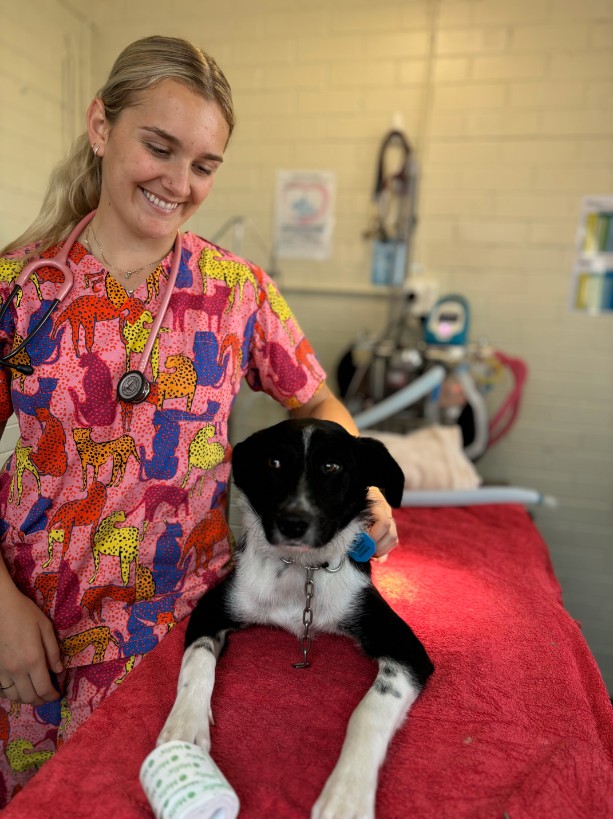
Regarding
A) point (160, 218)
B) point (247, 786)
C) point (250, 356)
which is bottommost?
point (247, 786)

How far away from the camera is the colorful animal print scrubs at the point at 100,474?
1.19 meters

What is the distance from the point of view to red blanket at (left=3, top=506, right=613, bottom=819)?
2.78 feet

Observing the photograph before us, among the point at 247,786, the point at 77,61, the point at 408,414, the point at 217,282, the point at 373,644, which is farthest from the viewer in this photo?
the point at 77,61

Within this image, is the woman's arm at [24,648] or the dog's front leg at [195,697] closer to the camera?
the dog's front leg at [195,697]

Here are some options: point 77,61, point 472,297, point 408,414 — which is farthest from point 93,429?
point 77,61

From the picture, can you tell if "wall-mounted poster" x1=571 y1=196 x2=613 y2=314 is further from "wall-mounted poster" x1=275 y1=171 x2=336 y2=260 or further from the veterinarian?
the veterinarian

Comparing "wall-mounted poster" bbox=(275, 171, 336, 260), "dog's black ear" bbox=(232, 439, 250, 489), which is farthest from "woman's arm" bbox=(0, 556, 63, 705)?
"wall-mounted poster" bbox=(275, 171, 336, 260)

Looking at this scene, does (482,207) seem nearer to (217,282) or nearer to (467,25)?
(467,25)

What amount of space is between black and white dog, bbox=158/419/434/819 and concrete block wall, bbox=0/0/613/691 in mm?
2002

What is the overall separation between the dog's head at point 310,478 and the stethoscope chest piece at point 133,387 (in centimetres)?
22

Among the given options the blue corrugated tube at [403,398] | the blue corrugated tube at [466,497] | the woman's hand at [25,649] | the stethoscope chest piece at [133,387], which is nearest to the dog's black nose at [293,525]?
the stethoscope chest piece at [133,387]

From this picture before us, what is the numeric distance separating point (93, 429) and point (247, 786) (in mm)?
688

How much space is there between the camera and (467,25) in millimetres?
3195

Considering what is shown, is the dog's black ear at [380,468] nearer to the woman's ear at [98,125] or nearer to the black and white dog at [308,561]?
the black and white dog at [308,561]
